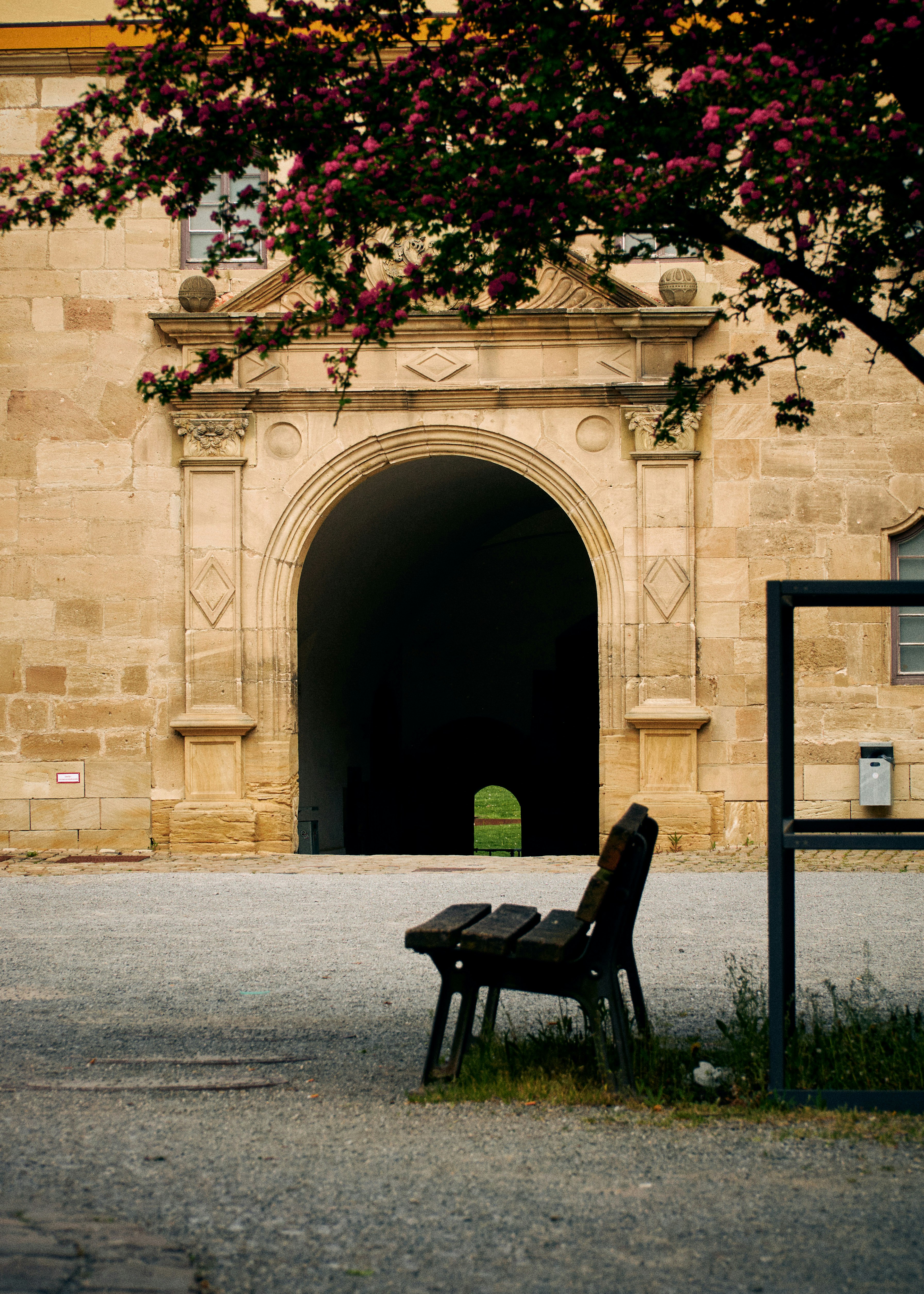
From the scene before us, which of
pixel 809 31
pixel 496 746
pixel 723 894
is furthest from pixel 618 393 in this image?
pixel 496 746

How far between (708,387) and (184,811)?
294 inches

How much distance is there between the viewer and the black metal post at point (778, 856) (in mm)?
3658

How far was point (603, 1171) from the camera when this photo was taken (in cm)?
318

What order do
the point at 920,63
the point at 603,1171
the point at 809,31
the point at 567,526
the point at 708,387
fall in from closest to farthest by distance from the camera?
the point at 603,1171, the point at 920,63, the point at 809,31, the point at 708,387, the point at 567,526

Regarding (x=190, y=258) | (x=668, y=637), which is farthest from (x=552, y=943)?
(x=190, y=258)

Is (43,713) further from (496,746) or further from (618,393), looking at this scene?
(496,746)

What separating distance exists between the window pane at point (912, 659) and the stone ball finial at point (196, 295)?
7.48 meters

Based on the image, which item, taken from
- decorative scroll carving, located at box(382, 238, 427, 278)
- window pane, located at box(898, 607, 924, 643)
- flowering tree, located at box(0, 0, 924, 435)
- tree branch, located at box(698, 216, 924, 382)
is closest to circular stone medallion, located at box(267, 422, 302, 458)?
decorative scroll carving, located at box(382, 238, 427, 278)

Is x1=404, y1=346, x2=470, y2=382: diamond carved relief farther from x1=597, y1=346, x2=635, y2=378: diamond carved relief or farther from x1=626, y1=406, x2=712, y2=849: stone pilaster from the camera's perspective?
x1=626, y1=406, x2=712, y2=849: stone pilaster

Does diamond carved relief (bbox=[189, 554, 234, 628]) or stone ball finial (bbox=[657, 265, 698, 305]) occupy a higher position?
stone ball finial (bbox=[657, 265, 698, 305])

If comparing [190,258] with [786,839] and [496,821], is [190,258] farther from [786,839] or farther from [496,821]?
[496,821]

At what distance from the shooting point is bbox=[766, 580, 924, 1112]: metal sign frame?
3.60 m

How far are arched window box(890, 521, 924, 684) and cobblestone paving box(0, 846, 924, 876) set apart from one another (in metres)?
1.75

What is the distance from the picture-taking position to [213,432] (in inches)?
458
